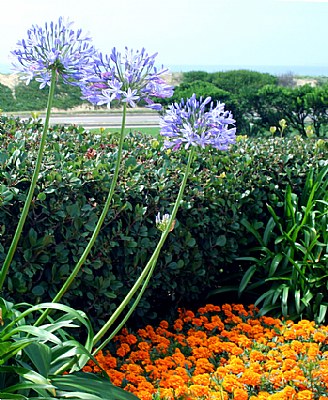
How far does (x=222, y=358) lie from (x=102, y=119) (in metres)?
18.1

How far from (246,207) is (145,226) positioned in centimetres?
112

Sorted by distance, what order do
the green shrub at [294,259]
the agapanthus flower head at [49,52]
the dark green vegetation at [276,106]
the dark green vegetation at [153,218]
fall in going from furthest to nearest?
1. the dark green vegetation at [276,106]
2. the green shrub at [294,259]
3. the dark green vegetation at [153,218]
4. the agapanthus flower head at [49,52]

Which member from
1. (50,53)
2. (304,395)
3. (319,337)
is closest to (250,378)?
(304,395)

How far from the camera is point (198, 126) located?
231 centimetres

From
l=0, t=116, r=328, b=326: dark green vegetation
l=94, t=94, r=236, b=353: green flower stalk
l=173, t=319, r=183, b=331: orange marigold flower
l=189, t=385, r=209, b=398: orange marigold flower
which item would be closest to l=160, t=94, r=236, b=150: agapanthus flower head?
l=94, t=94, r=236, b=353: green flower stalk

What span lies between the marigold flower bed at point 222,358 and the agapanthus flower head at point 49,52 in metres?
1.52

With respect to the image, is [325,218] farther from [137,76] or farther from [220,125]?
[137,76]

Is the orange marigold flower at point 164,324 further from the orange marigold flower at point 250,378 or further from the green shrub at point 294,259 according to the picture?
the orange marigold flower at point 250,378

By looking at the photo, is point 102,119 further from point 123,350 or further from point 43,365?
point 43,365

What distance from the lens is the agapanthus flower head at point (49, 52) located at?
209 cm

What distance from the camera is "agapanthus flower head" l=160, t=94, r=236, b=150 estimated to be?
7.54 ft

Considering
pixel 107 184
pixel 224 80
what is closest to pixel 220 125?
pixel 107 184

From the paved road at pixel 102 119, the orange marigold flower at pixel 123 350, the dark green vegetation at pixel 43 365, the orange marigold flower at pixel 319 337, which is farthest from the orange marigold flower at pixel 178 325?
the paved road at pixel 102 119

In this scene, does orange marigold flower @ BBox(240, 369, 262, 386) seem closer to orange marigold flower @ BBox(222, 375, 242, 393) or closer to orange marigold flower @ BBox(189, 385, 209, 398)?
orange marigold flower @ BBox(222, 375, 242, 393)
